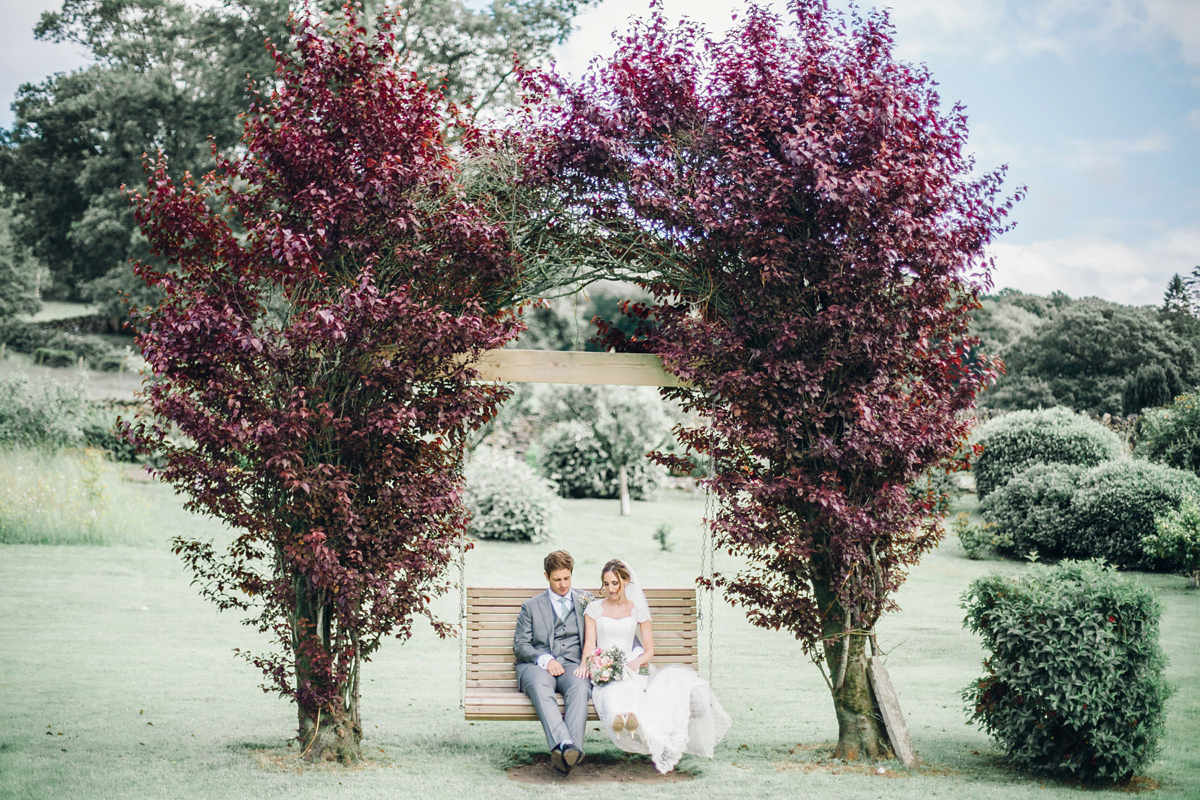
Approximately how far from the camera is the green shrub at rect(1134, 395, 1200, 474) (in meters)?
15.2

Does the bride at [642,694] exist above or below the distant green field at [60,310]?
below

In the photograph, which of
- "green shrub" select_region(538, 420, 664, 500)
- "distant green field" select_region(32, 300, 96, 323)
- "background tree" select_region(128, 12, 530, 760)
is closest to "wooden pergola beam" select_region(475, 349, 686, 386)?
"background tree" select_region(128, 12, 530, 760)

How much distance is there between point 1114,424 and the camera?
72.5 ft

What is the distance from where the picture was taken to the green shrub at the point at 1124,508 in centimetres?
1262

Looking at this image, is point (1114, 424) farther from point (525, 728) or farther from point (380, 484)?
point (380, 484)

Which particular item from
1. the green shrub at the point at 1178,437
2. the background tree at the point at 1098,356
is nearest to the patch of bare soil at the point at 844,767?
the green shrub at the point at 1178,437

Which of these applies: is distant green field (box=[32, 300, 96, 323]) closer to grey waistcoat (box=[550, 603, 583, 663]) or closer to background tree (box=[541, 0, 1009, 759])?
grey waistcoat (box=[550, 603, 583, 663])

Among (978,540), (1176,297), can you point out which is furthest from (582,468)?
(1176,297)

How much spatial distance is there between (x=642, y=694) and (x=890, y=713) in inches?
58.9

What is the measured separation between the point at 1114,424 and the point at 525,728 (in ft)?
64.9

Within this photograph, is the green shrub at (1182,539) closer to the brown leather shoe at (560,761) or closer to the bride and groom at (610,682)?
the bride and groom at (610,682)

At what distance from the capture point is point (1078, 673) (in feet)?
16.8

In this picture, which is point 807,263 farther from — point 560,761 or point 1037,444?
point 1037,444

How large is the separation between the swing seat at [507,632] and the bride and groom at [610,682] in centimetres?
8
